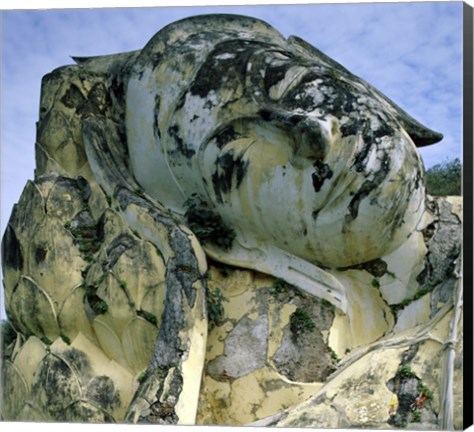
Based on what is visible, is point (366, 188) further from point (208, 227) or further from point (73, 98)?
point (73, 98)

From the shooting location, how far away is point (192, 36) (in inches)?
407

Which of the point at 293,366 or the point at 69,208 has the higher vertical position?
the point at 69,208

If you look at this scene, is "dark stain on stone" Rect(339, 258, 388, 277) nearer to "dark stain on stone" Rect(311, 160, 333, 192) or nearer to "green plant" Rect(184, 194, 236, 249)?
"dark stain on stone" Rect(311, 160, 333, 192)

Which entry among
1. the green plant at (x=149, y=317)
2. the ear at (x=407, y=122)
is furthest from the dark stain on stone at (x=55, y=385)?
the ear at (x=407, y=122)

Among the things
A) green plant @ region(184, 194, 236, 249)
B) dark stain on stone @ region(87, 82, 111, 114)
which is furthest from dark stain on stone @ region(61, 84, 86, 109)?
green plant @ region(184, 194, 236, 249)

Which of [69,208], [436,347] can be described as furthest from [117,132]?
[436,347]

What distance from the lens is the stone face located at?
914cm

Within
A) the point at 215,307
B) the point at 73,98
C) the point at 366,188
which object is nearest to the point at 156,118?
the point at 73,98

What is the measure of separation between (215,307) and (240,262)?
0.49 m

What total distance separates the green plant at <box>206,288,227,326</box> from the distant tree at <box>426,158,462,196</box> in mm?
2207

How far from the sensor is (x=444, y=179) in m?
10.8

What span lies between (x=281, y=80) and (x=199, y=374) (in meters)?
2.61

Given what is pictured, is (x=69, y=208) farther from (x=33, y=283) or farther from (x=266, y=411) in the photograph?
(x=266, y=411)

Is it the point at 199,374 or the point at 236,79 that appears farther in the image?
the point at 236,79
